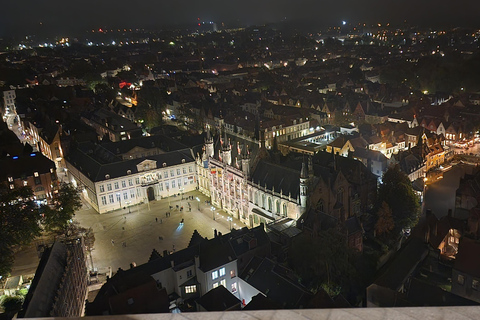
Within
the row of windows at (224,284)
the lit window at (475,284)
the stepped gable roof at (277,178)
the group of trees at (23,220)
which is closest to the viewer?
the lit window at (475,284)

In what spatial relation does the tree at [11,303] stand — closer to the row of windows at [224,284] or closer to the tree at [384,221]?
the row of windows at [224,284]

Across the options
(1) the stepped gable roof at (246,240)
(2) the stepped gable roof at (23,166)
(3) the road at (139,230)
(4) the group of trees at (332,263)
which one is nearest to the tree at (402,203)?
(4) the group of trees at (332,263)

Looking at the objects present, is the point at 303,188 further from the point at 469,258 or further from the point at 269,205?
the point at 469,258

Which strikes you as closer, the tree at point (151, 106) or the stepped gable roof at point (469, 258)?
the stepped gable roof at point (469, 258)

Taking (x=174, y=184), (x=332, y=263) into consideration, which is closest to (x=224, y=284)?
(x=332, y=263)

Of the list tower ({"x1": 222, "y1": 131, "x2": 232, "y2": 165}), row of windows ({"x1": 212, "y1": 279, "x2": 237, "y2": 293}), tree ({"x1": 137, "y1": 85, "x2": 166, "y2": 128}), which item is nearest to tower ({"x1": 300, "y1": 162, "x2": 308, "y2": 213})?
row of windows ({"x1": 212, "y1": 279, "x2": 237, "y2": 293})

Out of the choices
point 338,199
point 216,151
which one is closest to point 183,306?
point 338,199

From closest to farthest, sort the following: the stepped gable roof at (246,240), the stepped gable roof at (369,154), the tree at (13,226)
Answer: the tree at (13,226)
the stepped gable roof at (246,240)
the stepped gable roof at (369,154)

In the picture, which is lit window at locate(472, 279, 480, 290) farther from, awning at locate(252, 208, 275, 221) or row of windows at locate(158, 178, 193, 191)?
row of windows at locate(158, 178, 193, 191)
